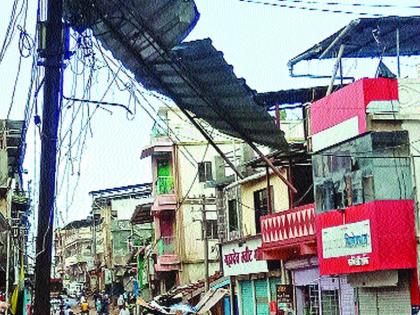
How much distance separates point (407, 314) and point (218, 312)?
16133 mm

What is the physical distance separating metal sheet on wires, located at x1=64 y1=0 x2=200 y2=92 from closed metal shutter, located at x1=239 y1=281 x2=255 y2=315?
25.5 m

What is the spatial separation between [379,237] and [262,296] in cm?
1068

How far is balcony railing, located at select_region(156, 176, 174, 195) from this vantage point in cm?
4609

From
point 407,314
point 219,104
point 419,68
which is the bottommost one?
point 407,314

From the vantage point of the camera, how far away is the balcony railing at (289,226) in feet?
82.8

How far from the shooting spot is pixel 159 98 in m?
7.66

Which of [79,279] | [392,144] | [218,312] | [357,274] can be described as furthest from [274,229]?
[79,279]

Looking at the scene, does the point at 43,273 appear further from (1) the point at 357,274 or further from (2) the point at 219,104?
(1) the point at 357,274

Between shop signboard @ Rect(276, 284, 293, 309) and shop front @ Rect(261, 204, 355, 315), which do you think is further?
shop signboard @ Rect(276, 284, 293, 309)

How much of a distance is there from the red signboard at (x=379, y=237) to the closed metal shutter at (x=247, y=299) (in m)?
9.73

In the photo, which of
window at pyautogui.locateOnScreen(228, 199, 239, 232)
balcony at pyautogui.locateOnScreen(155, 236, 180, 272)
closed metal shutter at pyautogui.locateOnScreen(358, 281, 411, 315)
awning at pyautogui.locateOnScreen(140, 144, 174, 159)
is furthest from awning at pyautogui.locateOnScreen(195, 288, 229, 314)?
awning at pyautogui.locateOnScreen(140, 144, 174, 159)

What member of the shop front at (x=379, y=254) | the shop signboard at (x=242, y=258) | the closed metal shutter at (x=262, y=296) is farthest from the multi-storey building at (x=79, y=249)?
the shop front at (x=379, y=254)

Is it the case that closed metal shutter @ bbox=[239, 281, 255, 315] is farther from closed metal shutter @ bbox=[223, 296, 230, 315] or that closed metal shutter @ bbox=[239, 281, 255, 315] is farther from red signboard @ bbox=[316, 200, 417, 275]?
red signboard @ bbox=[316, 200, 417, 275]

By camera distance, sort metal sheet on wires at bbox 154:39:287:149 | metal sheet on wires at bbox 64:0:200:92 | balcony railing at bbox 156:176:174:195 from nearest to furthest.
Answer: metal sheet on wires at bbox 64:0:200:92
metal sheet on wires at bbox 154:39:287:149
balcony railing at bbox 156:176:174:195
